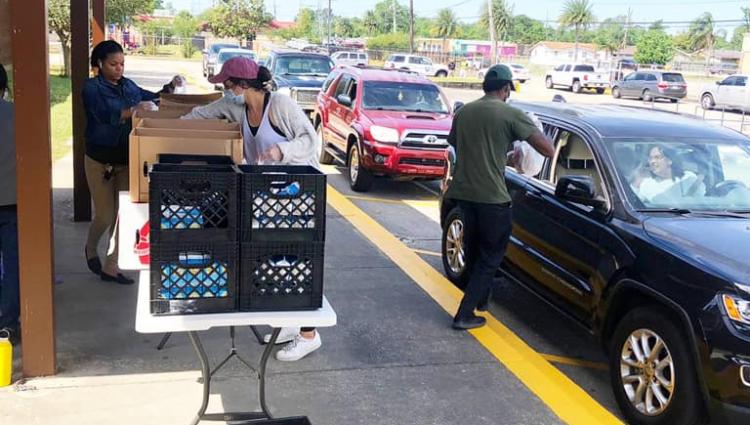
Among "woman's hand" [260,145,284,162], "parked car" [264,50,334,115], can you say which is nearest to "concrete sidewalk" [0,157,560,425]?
"woman's hand" [260,145,284,162]

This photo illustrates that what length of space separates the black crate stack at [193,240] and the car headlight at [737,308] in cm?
249

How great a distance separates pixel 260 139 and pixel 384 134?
6273 millimetres

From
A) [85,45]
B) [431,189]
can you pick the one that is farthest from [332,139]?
[85,45]

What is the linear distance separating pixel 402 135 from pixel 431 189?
1952 millimetres

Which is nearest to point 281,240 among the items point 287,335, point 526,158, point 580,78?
point 287,335

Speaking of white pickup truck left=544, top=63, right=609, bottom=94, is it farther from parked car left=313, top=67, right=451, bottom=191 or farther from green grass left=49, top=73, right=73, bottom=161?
parked car left=313, top=67, right=451, bottom=191

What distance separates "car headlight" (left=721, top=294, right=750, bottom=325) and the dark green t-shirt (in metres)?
1.90

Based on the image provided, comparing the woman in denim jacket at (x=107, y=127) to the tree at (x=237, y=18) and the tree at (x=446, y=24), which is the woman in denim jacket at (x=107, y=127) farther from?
the tree at (x=446, y=24)

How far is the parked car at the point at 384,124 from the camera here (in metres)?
10.6

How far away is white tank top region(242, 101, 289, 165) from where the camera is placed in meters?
4.46

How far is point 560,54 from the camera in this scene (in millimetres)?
86625

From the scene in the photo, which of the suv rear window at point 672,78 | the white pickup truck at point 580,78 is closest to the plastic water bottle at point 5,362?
the suv rear window at point 672,78

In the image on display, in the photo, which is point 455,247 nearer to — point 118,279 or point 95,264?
point 118,279

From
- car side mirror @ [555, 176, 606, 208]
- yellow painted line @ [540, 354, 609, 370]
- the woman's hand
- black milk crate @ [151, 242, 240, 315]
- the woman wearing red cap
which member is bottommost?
yellow painted line @ [540, 354, 609, 370]
